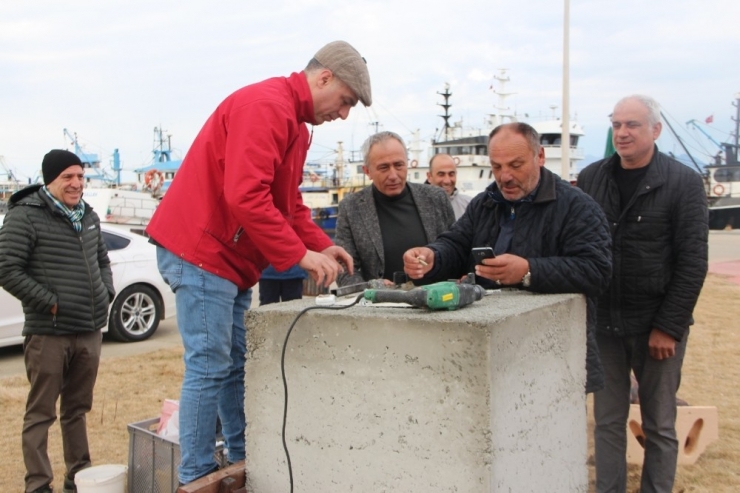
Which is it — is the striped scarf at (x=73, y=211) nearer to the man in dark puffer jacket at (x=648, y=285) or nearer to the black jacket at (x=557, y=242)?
the black jacket at (x=557, y=242)

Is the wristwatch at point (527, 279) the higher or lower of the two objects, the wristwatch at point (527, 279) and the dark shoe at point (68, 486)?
the higher

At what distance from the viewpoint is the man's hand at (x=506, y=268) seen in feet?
9.03

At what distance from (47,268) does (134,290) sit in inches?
185

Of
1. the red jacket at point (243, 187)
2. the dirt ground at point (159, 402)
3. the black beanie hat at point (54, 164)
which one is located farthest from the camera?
the dirt ground at point (159, 402)

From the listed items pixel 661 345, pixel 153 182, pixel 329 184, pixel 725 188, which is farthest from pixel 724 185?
pixel 661 345

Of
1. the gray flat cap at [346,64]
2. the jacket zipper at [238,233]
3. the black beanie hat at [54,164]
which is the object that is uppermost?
the gray flat cap at [346,64]

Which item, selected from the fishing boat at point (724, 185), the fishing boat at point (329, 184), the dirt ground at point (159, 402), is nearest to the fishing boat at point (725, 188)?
the fishing boat at point (724, 185)

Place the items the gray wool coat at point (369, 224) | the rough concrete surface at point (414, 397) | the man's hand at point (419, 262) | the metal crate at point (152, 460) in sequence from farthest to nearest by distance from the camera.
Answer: the gray wool coat at point (369, 224)
the metal crate at point (152, 460)
the man's hand at point (419, 262)
the rough concrete surface at point (414, 397)

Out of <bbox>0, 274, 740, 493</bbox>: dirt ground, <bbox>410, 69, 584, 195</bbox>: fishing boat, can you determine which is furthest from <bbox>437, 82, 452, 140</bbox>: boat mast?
<bbox>0, 274, 740, 493</bbox>: dirt ground

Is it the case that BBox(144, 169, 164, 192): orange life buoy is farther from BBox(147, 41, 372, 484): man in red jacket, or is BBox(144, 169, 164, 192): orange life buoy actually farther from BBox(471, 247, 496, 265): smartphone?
BBox(471, 247, 496, 265): smartphone

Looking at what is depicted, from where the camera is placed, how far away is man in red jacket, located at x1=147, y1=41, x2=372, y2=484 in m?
2.67

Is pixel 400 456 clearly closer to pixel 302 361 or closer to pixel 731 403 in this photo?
pixel 302 361

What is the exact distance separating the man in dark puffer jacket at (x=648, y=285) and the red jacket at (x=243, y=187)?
1.72m

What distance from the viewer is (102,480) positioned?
346 centimetres
